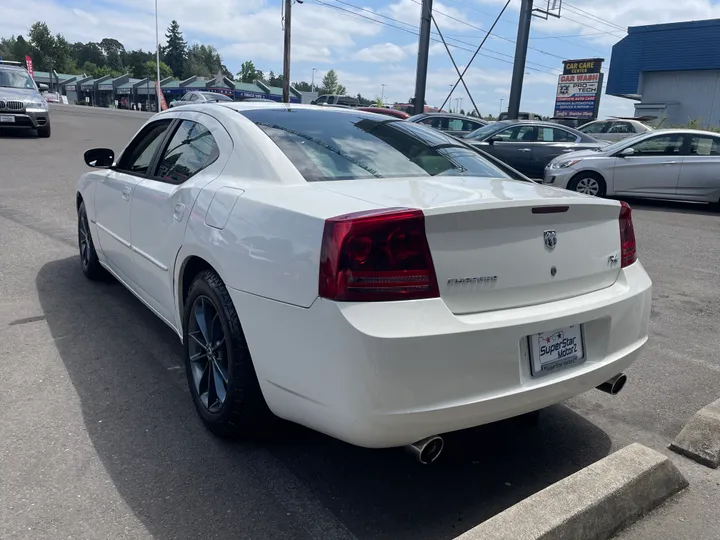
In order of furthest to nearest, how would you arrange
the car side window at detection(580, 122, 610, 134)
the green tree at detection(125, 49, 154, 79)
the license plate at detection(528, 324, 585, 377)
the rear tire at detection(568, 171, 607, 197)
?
the green tree at detection(125, 49, 154, 79) → the car side window at detection(580, 122, 610, 134) → the rear tire at detection(568, 171, 607, 197) → the license plate at detection(528, 324, 585, 377)

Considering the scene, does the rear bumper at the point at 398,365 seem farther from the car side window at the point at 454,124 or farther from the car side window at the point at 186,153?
the car side window at the point at 454,124

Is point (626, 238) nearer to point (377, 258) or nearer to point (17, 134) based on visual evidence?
point (377, 258)

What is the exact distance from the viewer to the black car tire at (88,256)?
5121mm

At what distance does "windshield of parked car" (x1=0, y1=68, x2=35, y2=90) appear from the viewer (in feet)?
53.2

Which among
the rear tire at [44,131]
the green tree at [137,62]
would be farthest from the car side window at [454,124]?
the green tree at [137,62]

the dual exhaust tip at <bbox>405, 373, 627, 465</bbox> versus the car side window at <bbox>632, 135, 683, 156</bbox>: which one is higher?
the car side window at <bbox>632, 135, 683, 156</bbox>

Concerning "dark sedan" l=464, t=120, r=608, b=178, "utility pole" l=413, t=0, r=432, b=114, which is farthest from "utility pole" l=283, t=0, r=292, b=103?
"dark sedan" l=464, t=120, r=608, b=178

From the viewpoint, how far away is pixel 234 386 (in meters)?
2.61

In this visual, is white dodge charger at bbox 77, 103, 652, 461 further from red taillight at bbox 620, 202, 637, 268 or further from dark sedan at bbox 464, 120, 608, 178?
dark sedan at bbox 464, 120, 608, 178

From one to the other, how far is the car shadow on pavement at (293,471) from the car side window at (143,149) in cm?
138

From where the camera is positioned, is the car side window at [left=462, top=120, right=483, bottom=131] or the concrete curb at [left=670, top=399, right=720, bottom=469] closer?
the concrete curb at [left=670, top=399, right=720, bottom=469]

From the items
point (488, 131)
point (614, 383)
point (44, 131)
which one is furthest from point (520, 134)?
point (44, 131)

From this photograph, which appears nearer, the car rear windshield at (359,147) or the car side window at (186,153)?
the car rear windshield at (359,147)

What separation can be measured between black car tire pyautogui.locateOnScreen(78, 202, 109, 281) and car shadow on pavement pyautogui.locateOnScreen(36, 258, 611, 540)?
1762 mm
